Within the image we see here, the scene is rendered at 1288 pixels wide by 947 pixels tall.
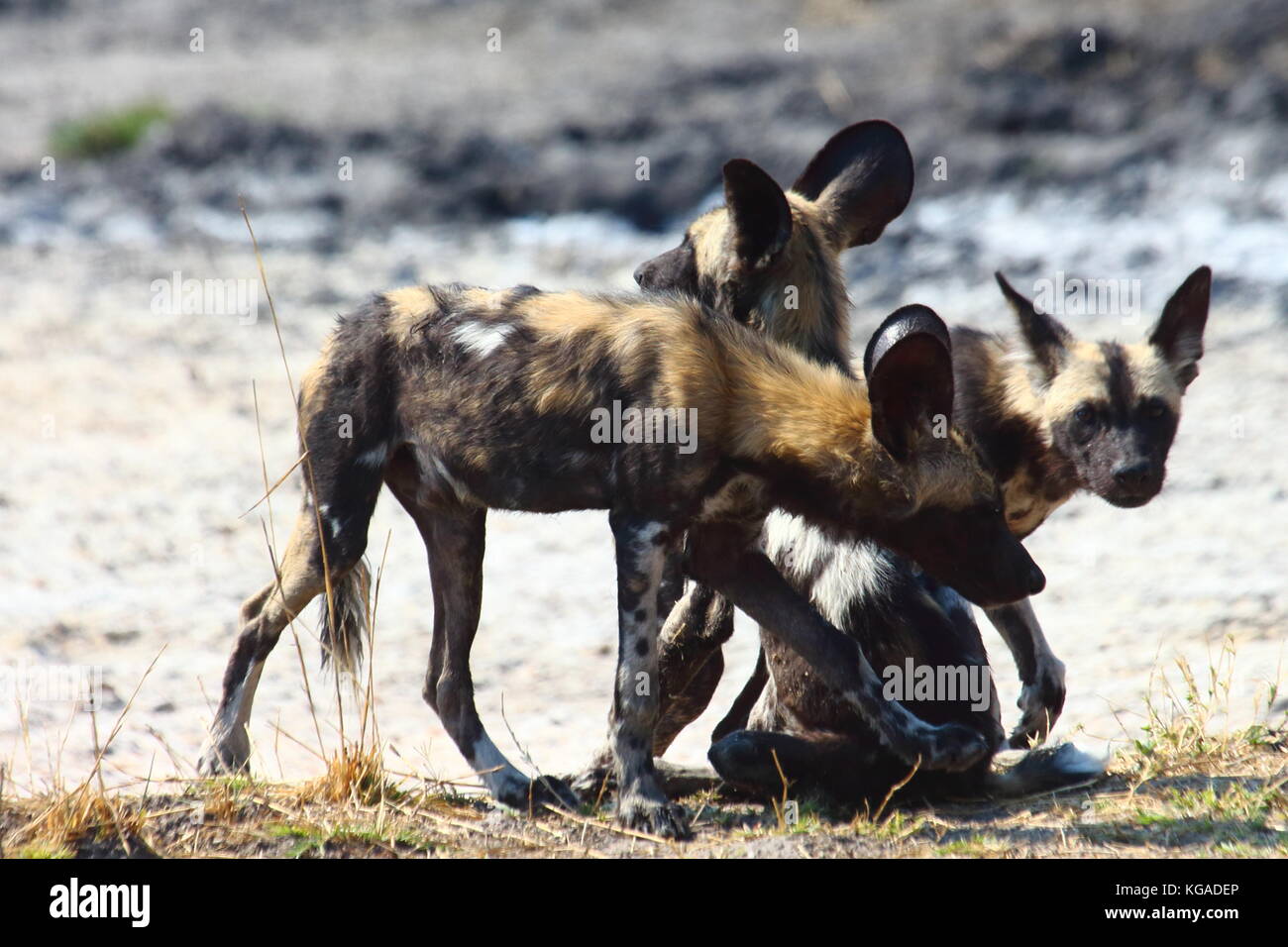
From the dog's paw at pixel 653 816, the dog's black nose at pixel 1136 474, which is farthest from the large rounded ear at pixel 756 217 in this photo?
the dog's paw at pixel 653 816

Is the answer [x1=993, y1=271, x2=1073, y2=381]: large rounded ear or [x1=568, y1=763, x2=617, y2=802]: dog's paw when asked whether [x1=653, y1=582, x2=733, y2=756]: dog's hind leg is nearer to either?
[x1=568, y1=763, x2=617, y2=802]: dog's paw

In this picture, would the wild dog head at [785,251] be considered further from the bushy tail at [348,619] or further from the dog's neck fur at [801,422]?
the bushy tail at [348,619]

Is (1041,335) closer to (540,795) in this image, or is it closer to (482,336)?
(482,336)

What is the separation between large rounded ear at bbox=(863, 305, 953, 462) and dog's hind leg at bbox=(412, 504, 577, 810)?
146 centimetres

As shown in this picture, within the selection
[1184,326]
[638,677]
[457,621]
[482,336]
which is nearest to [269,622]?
[457,621]

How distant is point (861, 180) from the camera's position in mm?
6227

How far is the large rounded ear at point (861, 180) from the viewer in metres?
6.19

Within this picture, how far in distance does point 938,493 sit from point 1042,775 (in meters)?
1.05

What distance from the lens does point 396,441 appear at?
5160 mm

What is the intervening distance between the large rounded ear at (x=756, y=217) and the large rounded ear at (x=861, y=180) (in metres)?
0.46

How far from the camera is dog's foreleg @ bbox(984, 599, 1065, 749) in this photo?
611cm

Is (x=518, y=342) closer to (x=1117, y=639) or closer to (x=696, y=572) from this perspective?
(x=696, y=572)

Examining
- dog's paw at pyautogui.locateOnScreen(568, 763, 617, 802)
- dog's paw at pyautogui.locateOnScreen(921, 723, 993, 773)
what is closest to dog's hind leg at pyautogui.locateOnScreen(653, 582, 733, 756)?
dog's paw at pyautogui.locateOnScreen(568, 763, 617, 802)
